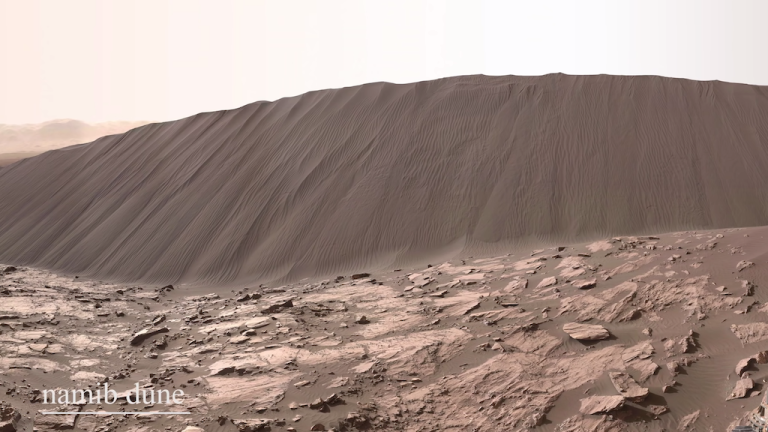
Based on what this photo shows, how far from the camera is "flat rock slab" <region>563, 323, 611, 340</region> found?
672 centimetres

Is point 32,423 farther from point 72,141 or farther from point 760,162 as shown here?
point 72,141

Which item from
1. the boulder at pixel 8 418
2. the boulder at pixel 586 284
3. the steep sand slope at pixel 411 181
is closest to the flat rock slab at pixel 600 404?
the boulder at pixel 586 284

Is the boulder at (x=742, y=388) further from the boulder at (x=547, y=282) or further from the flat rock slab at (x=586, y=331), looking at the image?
the boulder at (x=547, y=282)

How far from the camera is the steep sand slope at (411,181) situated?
13.8 metres

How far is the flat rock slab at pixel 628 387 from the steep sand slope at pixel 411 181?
23.6ft

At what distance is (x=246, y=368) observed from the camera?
293 inches

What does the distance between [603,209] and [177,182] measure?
13.4m

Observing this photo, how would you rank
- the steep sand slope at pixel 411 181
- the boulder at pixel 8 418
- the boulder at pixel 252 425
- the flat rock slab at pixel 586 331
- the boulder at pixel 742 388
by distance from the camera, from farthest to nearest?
the steep sand slope at pixel 411 181 < the flat rock slab at pixel 586 331 < the boulder at pixel 252 425 < the boulder at pixel 8 418 < the boulder at pixel 742 388

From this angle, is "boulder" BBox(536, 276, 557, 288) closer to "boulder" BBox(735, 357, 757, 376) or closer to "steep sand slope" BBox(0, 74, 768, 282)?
"boulder" BBox(735, 357, 757, 376)

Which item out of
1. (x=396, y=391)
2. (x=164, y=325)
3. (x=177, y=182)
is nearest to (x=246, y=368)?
(x=396, y=391)

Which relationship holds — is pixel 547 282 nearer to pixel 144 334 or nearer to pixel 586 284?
pixel 586 284

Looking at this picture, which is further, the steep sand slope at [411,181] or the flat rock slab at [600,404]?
the steep sand slope at [411,181]

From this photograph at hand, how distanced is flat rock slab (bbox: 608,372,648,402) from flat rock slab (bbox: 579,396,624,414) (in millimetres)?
120

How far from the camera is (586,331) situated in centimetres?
687
